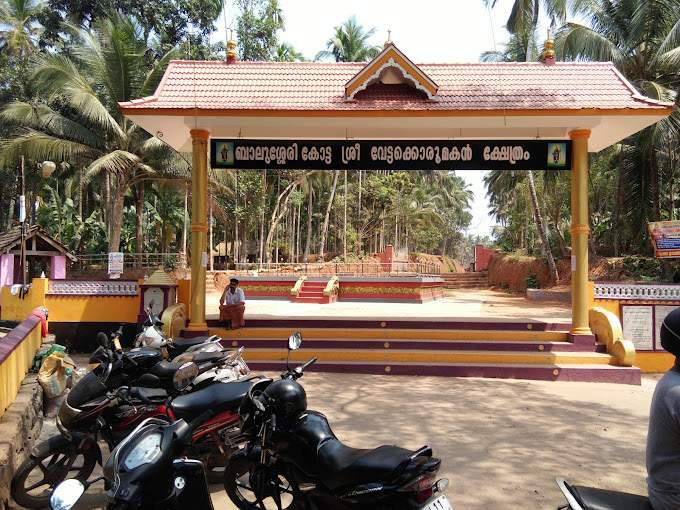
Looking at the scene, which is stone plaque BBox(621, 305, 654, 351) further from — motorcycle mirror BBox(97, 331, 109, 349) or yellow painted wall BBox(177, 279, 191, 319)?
motorcycle mirror BBox(97, 331, 109, 349)

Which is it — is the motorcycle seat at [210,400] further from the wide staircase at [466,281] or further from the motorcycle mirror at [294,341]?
the wide staircase at [466,281]

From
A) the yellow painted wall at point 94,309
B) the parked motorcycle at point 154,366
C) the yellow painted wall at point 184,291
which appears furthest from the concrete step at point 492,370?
the parked motorcycle at point 154,366

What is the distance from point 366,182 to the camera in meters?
41.5

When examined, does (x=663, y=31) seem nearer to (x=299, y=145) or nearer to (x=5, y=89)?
(x=299, y=145)

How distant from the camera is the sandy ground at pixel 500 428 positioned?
13.8ft

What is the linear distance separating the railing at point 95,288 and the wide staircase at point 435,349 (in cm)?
186

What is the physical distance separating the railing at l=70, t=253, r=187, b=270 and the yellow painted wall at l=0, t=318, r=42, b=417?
1843cm

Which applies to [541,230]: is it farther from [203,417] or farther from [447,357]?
[203,417]

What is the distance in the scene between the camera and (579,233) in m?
9.15

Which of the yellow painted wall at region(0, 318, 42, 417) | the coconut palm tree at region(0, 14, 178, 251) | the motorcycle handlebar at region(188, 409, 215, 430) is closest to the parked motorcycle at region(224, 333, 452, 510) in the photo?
the motorcycle handlebar at region(188, 409, 215, 430)

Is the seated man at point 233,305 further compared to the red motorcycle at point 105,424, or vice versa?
the seated man at point 233,305

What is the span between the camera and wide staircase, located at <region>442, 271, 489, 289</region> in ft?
121

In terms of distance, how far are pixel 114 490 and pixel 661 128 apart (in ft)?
63.2

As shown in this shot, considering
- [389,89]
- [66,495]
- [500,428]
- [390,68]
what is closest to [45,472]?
[66,495]
